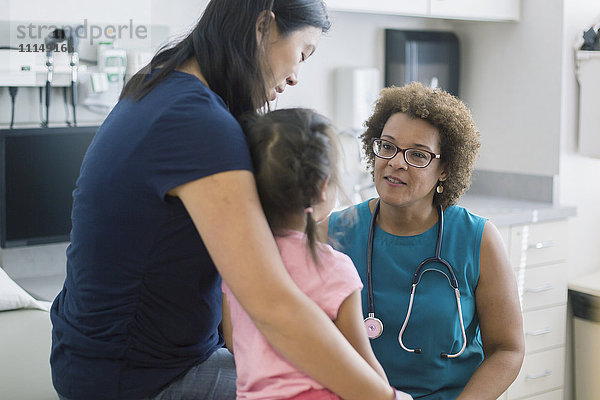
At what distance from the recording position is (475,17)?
→ 3143 millimetres

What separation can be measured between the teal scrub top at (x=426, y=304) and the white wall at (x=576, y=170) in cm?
170

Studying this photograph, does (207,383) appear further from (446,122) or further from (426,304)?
(446,122)

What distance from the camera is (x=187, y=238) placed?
1.06 m

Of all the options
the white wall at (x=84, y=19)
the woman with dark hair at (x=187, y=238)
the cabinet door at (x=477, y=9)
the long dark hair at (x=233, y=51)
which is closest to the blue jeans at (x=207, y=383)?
the woman with dark hair at (x=187, y=238)

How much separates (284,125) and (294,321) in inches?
10.4

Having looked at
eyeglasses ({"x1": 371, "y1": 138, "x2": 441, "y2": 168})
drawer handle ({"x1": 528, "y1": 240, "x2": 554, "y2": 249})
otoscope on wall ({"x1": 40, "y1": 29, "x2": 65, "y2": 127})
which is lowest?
drawer handle ({"x1": 528, "y1": 240, "x2": 554, "y2": 249})

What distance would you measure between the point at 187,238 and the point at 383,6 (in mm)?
2054

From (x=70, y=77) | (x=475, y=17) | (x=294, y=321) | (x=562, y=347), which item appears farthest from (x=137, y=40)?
(x=562, y=347)

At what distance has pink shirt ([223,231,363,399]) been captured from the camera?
3.48ft

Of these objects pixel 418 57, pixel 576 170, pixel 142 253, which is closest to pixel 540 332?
pixel 576 170

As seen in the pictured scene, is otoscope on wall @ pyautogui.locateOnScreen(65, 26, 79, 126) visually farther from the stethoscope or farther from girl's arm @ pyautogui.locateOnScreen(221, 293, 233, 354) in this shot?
girl's arm @ pyautogui.locateOnScreen(221, 293, 233, 354)

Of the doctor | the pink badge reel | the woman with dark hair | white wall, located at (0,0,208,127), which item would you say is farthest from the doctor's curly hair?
white wall, located at (0,0,208,127)

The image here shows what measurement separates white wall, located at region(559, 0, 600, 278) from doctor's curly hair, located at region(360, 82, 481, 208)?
163 cm

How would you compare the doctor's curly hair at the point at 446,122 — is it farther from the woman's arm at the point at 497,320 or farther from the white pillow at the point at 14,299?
the white pillow at the point at 14,299
